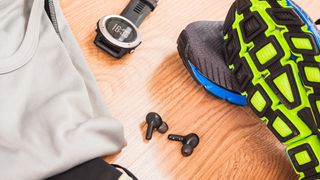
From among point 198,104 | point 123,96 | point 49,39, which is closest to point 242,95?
point 198,104

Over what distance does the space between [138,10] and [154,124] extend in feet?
0.71

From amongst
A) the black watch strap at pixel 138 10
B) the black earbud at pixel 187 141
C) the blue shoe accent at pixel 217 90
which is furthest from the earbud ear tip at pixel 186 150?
the black watch strap at pixel 138 10

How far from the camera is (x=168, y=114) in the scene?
1.84 ft

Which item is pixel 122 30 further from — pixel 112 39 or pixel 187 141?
pixel 187 141

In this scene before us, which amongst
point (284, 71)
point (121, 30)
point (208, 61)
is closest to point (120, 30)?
point (121, 30)

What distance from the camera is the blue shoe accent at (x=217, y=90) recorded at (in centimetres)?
58

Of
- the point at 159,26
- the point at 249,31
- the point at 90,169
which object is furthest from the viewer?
the point at 159,26

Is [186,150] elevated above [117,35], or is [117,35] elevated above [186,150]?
[117,35]

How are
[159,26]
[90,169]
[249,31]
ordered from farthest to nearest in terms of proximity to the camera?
1. [159,26]
2. [249,31]
3. [90,169]

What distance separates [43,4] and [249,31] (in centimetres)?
29

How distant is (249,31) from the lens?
0.54 metres

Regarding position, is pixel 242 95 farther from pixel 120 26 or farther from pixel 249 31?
pixel 120 26

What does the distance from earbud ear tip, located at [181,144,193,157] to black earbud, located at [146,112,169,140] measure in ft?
0.12

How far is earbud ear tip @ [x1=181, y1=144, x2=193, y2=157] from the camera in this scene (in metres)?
0.52
